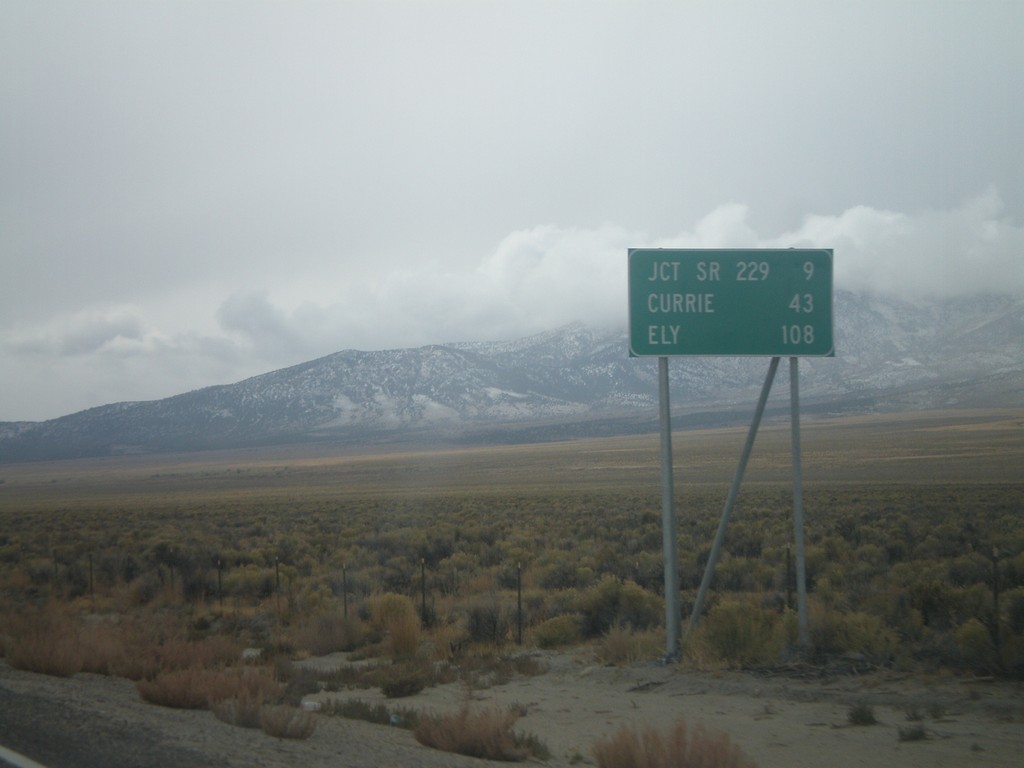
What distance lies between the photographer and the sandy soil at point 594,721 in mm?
7906

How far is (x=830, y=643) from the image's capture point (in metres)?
12.2

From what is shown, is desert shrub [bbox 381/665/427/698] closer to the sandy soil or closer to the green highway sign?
→ the sandy soil

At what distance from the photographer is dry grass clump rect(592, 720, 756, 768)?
6.96 m

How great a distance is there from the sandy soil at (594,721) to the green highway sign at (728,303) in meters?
4.41

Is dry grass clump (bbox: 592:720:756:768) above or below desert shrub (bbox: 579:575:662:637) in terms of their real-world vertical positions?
above

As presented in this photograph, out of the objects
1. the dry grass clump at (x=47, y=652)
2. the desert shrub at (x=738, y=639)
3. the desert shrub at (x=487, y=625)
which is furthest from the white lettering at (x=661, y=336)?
the dry grass clump at (x=47, y=652)

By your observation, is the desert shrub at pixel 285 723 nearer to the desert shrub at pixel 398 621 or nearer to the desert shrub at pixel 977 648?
the desert shrub at pixel 398 621

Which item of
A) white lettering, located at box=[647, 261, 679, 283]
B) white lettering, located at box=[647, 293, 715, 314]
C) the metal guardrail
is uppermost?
white lettering, located at box=[647, 261, 679, 283]

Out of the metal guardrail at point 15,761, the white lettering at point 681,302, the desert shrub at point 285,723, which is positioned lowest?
the desert shrub at point 285,723

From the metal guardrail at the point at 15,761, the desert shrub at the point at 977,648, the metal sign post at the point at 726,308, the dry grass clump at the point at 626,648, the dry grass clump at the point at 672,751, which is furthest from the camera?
the dry grass clump at the point at 626,648

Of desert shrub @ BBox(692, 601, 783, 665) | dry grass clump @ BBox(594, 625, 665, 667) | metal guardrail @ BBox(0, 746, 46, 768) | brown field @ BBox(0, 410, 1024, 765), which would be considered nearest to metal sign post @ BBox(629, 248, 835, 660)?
desert shrub @ BBox(692, 601, 783, 665)

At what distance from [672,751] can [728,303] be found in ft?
23.8

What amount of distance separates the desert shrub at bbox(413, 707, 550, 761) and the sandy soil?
15cm

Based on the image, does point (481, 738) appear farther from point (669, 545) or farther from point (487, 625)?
point (487, 625)
